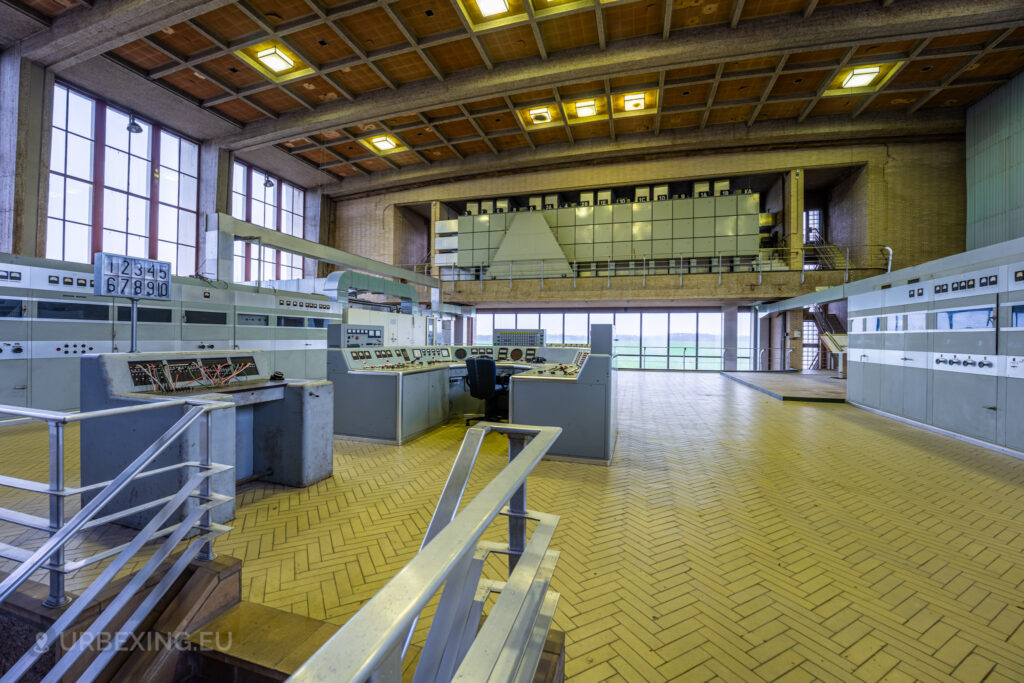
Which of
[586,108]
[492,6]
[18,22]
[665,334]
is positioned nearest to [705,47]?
[586,108]

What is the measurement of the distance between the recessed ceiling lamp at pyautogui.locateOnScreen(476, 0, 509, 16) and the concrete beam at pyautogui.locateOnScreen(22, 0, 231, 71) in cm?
503

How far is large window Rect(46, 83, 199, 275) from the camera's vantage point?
10031 mm

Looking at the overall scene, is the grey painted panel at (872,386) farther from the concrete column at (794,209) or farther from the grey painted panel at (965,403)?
the concrete column at (794,209)

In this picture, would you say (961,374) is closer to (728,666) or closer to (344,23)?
(728,666)

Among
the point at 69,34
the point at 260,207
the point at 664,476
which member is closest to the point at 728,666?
the point at 664,476

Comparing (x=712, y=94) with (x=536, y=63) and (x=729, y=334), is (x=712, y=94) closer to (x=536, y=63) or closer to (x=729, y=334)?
(x=536, y=63)

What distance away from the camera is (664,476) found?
445 cm

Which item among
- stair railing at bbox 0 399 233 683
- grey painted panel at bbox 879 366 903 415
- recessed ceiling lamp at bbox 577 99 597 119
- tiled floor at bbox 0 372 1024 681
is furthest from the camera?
recessed ceiling lamp at bbox 577 99 597 119

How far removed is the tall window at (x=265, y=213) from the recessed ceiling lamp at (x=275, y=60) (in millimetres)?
4314

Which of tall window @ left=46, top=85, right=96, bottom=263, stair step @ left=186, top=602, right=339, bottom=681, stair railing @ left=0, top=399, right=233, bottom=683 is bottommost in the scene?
stair step @ left=186, top=602, right=339, bottom=681

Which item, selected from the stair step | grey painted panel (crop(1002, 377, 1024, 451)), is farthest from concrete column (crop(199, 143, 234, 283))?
grey painted panel (crop(1002, 377, 1024, 451))

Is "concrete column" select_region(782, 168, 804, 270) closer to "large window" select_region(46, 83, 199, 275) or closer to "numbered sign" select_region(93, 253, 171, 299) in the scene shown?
"numbered sign" select_region(93, 253, 171, 299)

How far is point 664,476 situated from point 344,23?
Result: 1170 cm

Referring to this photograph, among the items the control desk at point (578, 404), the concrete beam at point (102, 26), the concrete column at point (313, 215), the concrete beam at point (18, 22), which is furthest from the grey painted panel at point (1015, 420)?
the concrete column at point (313, 215)
